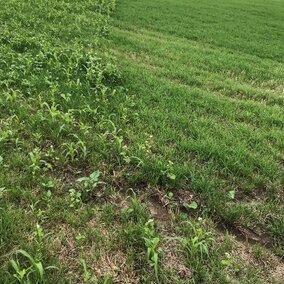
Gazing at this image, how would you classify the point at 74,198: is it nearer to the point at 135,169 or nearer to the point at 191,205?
the point at 135,169

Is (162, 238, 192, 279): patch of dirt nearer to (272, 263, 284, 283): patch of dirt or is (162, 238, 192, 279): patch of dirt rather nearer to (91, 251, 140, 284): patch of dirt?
(91, 251, 140, 284): patch of dirt

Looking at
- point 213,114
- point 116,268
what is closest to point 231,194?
point 116,268

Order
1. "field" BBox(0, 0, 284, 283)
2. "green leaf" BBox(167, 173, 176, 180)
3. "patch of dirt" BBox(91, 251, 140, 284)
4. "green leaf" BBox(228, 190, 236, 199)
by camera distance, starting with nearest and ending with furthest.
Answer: "patch of dirt" BBox(91, 251, 140, 284), "field" BBox(0, 0, 284, 283), "green leaf" BBox(228, 190, 236, 199), "green leaf" BBox(167, 173, 176, 180)

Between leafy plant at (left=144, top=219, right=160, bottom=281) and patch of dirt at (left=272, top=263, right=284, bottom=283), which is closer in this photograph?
leafy plant at (left=144, top=219, right=160, bottom=281)

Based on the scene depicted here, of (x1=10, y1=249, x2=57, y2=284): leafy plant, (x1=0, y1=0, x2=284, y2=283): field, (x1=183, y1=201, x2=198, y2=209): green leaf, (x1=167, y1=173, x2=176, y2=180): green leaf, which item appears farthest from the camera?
(x1=167, y1=173, x2=176, y2=180): green leaf

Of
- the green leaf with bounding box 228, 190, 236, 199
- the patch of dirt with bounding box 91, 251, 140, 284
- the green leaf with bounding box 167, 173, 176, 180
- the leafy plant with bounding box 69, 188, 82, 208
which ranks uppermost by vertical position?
the green leaf with bounding box 167, 173, 176, 180

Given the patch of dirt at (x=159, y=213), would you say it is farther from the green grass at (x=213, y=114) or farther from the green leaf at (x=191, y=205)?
the green grass at (x=213, y=114)

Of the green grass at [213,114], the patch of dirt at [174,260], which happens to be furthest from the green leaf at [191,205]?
the patch of dirt at [174,260]

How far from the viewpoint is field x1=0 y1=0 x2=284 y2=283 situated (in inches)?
149

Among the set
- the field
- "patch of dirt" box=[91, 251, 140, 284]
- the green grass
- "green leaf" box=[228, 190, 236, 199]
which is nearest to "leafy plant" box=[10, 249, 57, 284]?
the field

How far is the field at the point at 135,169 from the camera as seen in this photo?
378 cm

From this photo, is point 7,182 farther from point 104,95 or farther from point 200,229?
point 104,95

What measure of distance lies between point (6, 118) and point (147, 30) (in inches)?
429

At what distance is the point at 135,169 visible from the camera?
516 centimetres
